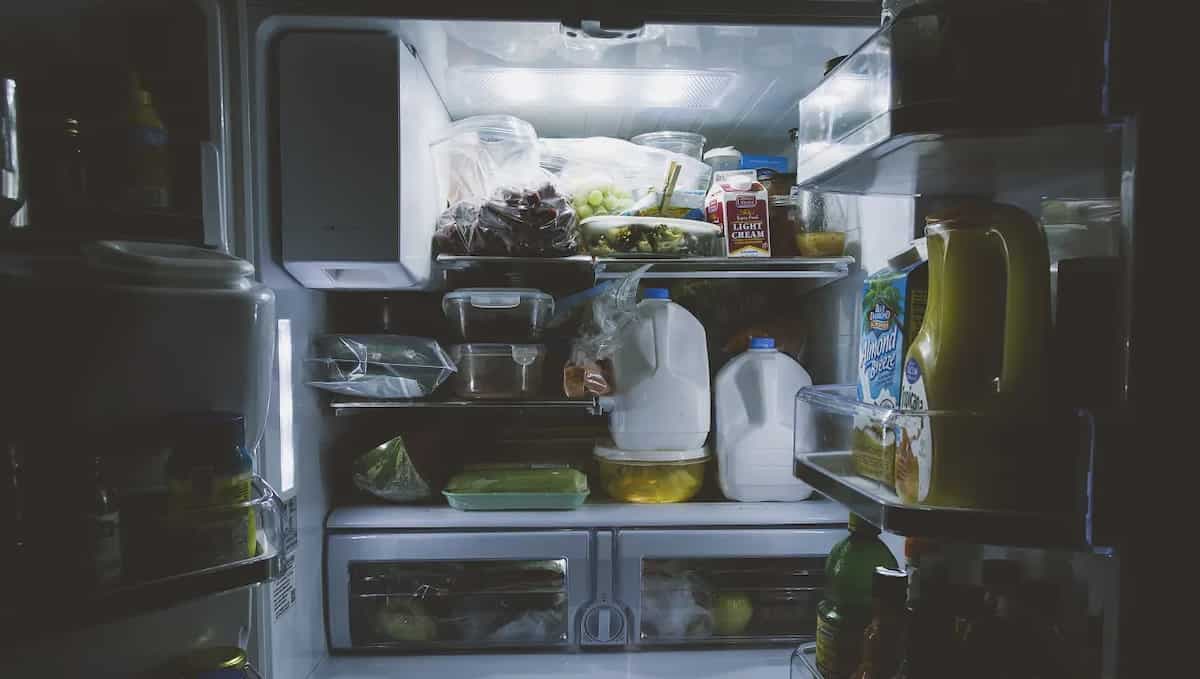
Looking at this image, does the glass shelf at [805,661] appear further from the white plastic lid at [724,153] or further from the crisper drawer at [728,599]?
the white plastic lid at [724,153]

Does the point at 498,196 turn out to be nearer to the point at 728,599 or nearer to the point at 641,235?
the point at 641,235

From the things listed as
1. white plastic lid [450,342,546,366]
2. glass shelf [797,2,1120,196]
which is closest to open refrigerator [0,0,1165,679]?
glass shelf [797,2,1120,196]

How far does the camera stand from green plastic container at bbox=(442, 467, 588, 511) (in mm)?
1411

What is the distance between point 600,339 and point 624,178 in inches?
15.4

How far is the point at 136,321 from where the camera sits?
69cm

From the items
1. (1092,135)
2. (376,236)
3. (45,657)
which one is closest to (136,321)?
(45,657)

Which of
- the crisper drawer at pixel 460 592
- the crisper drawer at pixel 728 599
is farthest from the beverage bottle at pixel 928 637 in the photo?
the crisper drawer at pixel 460 592

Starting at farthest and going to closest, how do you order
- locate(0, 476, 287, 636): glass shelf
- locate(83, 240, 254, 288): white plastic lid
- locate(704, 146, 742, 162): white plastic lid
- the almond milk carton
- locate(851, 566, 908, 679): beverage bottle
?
locate(704, 146, 742, 162): white plastic lid → the almond milk carton → locate(851, 566, 908, 679): beverage bottle → locate(83, 240, 254, 288): white plastic lid → locate(0, 476, 287, 636): glass shelf

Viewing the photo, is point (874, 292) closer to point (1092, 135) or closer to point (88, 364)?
point (1092, 135)

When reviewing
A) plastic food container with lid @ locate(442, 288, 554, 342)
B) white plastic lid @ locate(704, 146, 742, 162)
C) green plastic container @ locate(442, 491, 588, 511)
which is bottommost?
green plastic container @ locate(442, 491, 588, 511)

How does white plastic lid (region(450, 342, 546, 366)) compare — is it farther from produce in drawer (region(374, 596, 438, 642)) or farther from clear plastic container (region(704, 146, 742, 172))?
clear plastic container (region(704, 146, 742, 172))

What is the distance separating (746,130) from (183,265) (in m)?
1.34

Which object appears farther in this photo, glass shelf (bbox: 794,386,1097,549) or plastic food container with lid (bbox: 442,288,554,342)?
plastic food container with lid (bbox: 442,288,554,342)

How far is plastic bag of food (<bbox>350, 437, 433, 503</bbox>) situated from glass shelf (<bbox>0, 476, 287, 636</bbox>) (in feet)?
2.53
